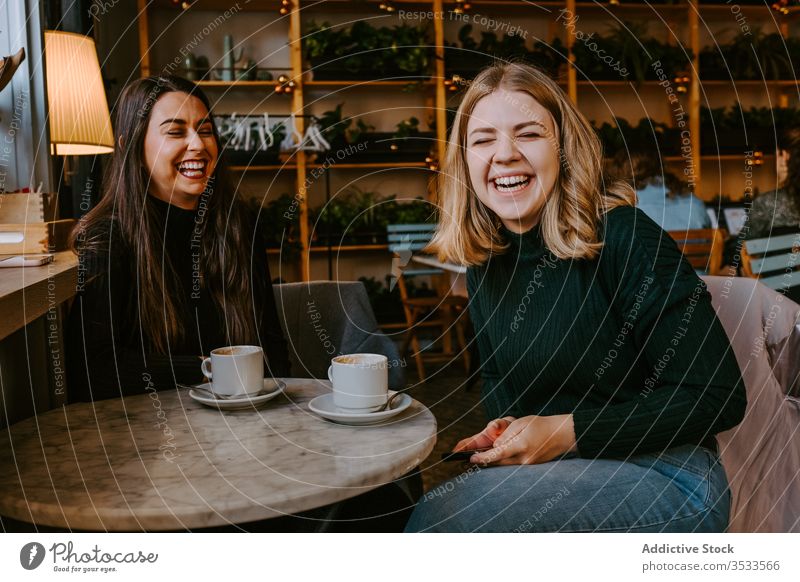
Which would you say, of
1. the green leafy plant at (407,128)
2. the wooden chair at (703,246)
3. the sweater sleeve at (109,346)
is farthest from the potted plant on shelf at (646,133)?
the sweater sleeve at (109,346)

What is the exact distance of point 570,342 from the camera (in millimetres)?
1035

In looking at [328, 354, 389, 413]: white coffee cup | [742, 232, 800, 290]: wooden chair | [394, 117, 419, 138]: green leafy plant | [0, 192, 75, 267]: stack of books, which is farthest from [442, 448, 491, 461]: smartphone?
[394, 117, 419, 138]: green leafy plant

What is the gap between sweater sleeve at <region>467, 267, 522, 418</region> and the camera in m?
1.16

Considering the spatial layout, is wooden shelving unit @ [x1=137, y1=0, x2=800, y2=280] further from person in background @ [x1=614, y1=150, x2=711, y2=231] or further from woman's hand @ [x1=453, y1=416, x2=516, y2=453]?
woman's hand @ [x1=453, y1=416, x2=516, y2=453]

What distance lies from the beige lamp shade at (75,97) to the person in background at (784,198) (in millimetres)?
1701

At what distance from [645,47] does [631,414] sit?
3056 mm

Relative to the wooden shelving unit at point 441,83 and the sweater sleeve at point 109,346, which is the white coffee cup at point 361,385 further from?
the wooden shelving unit at point 441,83

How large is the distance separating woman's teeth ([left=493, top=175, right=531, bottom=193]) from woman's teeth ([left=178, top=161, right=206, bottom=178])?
571mm

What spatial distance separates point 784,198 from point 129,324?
1714 millimetres

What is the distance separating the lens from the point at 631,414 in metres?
0.94

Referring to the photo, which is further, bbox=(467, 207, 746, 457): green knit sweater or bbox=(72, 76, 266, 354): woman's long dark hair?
bbox=(72, 76, 266, 354): woman's long dark hair

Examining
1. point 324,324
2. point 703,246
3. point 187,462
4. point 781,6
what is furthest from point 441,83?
point 187,462

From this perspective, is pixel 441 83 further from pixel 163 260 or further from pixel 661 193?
pixel 163 260
